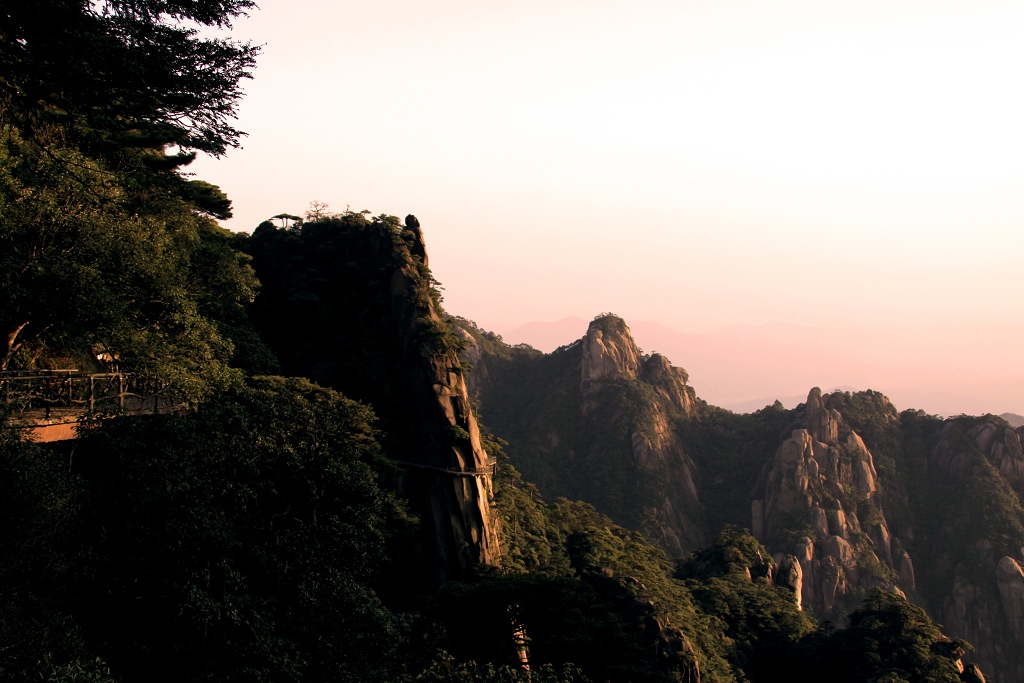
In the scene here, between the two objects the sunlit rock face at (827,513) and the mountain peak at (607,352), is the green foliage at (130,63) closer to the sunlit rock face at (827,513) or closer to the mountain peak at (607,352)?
→ the sunlit rock face at (827,513)

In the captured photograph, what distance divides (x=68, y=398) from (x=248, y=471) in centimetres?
513

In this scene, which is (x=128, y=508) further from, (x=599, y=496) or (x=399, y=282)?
(x=599, y=496)

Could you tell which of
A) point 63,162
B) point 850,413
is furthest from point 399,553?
point 850,413

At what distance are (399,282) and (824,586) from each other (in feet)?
247

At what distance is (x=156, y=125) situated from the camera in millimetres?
19203

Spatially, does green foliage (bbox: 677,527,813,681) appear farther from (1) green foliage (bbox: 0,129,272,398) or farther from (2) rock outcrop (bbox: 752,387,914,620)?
(1) green foliage (bbox: 0,129,272,398)

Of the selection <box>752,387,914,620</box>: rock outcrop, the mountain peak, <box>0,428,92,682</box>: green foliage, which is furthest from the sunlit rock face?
<box>0,428,92,682</box>: green foliage

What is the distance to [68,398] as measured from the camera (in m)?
22.0

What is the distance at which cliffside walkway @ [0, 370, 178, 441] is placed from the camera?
19.4 meters

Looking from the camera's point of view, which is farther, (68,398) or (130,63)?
(68,398)

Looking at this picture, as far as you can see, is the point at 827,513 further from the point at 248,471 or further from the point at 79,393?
the point at 79,393

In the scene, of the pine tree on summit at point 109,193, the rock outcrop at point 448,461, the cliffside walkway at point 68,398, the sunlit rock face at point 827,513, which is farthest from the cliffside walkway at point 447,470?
the sunlit rock face at point 827,513

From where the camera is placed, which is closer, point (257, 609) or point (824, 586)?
point (257, 609)

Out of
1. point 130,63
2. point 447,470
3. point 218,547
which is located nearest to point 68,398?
point 218,547
